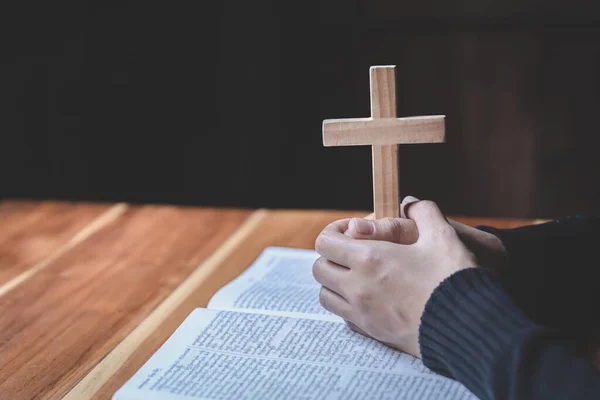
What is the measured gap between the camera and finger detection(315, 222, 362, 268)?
0.85m

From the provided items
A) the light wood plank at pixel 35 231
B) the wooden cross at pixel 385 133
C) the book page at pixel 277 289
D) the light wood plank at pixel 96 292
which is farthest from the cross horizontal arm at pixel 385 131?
the light wood plank at pixel 35 231

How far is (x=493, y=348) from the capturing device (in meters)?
0.73

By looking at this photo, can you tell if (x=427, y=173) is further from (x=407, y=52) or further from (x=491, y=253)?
(x=491, y=253)

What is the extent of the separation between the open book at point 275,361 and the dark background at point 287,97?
1.39 meters

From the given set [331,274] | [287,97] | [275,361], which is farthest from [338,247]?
[287,97]

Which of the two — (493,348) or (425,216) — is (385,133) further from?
(493,348)

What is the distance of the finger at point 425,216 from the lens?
85 centimetres

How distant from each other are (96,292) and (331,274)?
1.30 feet

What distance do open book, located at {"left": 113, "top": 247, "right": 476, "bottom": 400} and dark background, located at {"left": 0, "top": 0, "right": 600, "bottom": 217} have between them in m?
1.39

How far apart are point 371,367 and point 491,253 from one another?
228 millimetres

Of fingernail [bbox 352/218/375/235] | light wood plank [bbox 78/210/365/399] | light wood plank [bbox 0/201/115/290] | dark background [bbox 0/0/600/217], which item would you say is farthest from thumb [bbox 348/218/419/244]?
dark background [bbox 0/0/600/217]

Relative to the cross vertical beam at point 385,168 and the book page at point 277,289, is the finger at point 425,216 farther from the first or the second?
the book page at point 277,289

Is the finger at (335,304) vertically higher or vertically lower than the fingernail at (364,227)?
lower

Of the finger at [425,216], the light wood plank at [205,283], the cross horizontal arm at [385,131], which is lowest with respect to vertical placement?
the light wood plank at [205,283]
